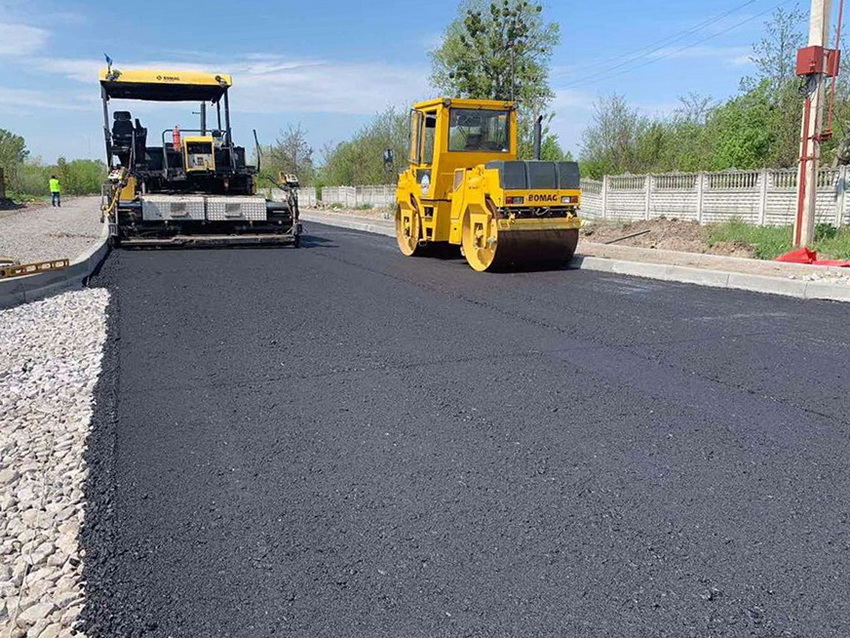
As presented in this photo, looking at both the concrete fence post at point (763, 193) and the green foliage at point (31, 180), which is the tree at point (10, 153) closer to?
the green foliage at point (31, 180)

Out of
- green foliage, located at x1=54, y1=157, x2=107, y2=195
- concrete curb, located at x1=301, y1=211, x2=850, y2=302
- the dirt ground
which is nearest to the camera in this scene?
concrete curb, located at x1=301, y1=211, x2=850, y2=302

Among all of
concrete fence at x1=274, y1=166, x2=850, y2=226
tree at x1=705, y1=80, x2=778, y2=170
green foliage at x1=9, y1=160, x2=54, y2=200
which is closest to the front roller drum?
concrete fence at x1=274, y1=166, x2=850, y2=226

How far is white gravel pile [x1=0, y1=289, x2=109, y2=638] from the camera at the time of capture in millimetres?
2619

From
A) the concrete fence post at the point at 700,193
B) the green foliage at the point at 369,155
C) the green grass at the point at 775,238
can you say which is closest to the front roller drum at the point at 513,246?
the green grass at the point at 775,238

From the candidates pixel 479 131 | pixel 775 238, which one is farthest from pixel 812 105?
pixel 479 131

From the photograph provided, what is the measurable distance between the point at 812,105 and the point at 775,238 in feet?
8.64

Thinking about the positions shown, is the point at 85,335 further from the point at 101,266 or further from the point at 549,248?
the point at 549,248

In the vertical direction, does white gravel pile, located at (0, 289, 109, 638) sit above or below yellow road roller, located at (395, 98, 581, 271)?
below

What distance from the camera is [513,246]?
36.3ft

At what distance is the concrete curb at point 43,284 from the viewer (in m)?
8.79

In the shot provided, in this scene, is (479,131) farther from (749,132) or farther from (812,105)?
(749,132)

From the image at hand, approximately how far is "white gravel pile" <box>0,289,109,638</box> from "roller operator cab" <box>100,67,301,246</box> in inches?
277

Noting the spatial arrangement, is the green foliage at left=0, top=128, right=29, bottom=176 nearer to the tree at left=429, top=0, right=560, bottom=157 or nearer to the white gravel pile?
the tree at left=429, top=0, right=560, bottom=157

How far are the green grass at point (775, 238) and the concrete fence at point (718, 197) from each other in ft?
1.43
